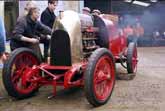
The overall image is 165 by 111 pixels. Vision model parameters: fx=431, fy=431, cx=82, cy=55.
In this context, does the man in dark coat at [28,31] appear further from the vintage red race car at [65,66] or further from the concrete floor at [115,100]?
the concrete floor at [115,100]

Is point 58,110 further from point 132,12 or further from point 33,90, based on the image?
point 132,12

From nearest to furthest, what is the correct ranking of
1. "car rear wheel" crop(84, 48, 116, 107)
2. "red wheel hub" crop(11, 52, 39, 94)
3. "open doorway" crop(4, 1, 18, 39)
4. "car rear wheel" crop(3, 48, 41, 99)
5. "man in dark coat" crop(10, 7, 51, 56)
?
1. "car rear wheel" crop(84, 48, 116, 107)
2. "car rear wheel" crop(3, 48, 41, 99)
3. "red wheel hub" crop(11, 52, 39, 94)
4. "man in dark coat" crop(10, 7, 51, 56)
5. "open doorway" crop(4, 1, 18, 39)

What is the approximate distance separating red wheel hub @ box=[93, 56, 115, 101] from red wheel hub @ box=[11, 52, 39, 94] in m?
1.12

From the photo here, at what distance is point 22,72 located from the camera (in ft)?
22.8

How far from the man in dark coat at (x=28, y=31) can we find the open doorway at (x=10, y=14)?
4.04 meters

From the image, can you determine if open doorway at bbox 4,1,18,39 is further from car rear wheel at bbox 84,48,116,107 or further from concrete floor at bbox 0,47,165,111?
car rear wheel at bbox 84,48,116,107

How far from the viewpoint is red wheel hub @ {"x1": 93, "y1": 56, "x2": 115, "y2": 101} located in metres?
6.51

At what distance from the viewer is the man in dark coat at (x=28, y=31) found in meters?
7.10

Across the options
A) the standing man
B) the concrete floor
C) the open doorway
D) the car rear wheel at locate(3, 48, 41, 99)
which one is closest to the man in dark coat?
the car rear wheel at locate(3, 48, 41, 99)

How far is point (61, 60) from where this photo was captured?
6926 millimetres

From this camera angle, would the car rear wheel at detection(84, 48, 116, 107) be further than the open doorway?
No

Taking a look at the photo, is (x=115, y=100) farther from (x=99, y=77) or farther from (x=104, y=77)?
(x=99, y=77)

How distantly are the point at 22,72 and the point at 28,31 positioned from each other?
2.50 feet

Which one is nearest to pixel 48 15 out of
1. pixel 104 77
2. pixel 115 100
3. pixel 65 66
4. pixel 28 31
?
pixel 28 31
